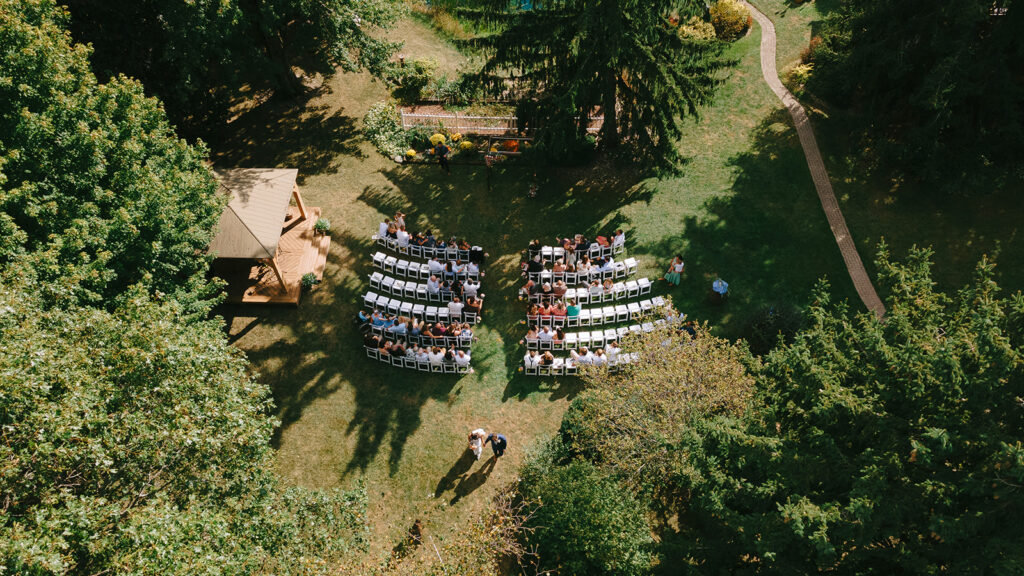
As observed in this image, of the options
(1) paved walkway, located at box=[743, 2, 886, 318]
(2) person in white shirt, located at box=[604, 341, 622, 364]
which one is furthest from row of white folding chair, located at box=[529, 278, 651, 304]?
(1) paved walkway, located at box=[743, 2, 886, 318]

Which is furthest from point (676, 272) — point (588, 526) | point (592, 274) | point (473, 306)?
point (588, 526)

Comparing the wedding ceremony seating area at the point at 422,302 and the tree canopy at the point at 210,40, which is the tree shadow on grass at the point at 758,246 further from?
the tree canopy at the point at 210,40

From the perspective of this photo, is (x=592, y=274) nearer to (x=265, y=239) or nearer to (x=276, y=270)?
(x=276, y=270)

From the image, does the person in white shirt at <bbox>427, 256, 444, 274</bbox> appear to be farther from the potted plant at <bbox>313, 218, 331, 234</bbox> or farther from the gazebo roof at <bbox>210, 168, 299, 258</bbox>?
the gazebo roof at <bbox>210, 168, 299, 258</bbox>

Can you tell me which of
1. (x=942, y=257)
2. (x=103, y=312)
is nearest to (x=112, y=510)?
(x=103, y=312)

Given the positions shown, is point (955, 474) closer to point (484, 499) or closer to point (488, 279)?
point (484, 499)

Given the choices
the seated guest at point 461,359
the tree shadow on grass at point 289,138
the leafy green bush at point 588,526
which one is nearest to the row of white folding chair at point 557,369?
the seated guest at point 461,359
